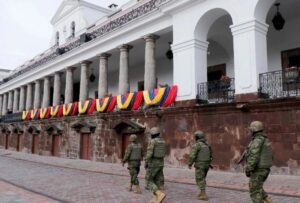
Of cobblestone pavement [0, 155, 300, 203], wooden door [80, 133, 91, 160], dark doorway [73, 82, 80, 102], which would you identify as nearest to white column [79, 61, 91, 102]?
wooden door [80, 133, 91, 160]

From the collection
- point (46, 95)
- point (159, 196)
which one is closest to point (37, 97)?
point (46, 95)

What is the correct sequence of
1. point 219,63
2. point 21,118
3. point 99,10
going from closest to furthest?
point 219,63, point 21,118, point 99,10

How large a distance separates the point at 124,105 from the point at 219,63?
6.14 m

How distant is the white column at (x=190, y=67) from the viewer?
48.2ft

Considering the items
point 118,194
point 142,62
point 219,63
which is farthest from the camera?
point 142,62

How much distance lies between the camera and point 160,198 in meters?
7.25

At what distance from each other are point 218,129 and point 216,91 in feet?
6.23

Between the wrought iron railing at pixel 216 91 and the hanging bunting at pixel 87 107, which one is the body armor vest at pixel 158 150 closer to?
the wrought iron railing at pixel 216 91

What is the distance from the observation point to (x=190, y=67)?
14844 millimetres

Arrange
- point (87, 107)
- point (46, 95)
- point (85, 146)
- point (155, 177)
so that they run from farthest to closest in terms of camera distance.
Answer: point (46, 95)
point (85, 146)
point (87, 107)
point (155, 177)

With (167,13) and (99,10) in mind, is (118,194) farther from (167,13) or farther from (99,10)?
(99,10)

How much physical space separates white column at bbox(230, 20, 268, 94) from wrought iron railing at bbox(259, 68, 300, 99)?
26 centimetres

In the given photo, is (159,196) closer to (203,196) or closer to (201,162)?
(203,196)

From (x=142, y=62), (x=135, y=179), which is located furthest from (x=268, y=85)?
(x=142, y=62)
